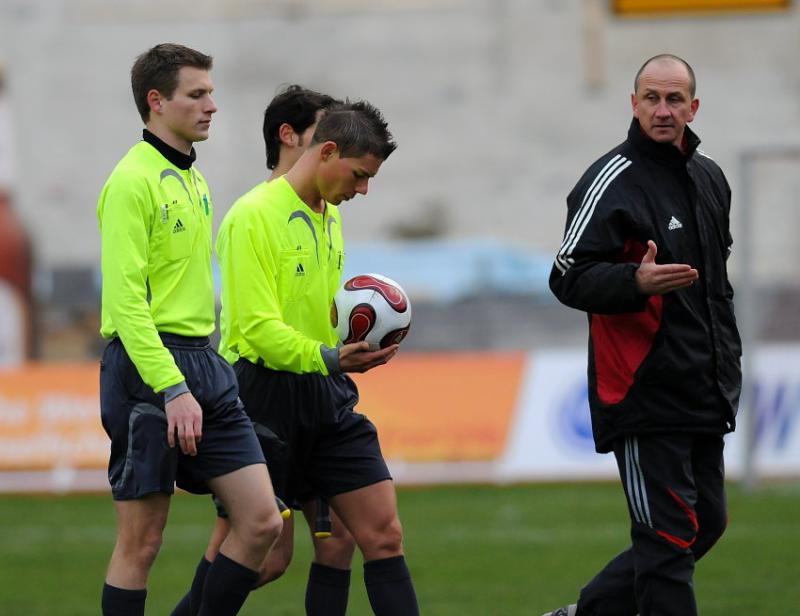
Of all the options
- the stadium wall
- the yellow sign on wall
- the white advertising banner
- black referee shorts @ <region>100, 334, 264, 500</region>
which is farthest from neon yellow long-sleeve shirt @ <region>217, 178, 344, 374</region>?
the yellow sign on wall

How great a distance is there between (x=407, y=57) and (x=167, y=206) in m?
26.6

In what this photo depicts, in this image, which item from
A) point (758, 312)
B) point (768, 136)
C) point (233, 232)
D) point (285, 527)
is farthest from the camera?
point (768, 136)

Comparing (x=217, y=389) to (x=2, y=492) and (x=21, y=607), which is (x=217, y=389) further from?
(x=2, y=492)

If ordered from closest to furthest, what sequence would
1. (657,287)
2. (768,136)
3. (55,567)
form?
(657,287) → (55,567) → (768,136)

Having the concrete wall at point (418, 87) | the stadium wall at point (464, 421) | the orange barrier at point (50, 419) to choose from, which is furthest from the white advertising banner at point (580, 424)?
the concrete wall at point (418, 87)

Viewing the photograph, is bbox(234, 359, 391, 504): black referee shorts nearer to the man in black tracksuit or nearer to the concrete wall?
the man in black tracksuit

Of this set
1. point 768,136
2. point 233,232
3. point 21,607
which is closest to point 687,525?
point 233,232

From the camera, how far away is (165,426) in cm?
550

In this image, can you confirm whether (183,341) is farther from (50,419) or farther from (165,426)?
(50,419)

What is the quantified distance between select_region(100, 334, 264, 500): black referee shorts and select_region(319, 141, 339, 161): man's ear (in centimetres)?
83

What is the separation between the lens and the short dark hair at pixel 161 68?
220 inches

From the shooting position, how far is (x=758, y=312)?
15.5m

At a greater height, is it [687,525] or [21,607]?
[687,525]

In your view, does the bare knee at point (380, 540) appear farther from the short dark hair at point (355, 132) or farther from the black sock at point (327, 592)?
the short dark hair at point (355, 132)
